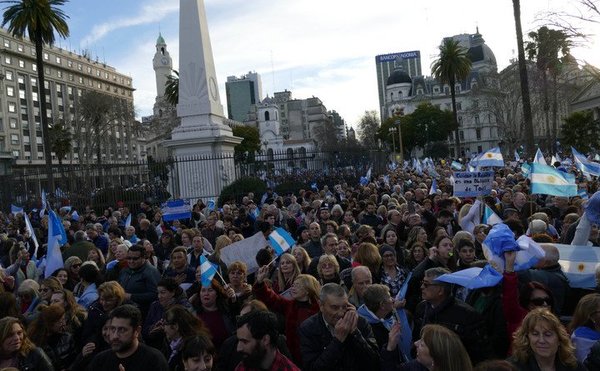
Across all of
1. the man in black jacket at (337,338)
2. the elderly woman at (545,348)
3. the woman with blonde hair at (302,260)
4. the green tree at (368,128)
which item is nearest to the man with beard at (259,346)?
the man in black jacket at (337,338)

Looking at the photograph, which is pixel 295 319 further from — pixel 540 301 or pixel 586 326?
pixel 586 326

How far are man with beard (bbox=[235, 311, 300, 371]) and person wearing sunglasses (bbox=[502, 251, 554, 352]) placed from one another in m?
1.76

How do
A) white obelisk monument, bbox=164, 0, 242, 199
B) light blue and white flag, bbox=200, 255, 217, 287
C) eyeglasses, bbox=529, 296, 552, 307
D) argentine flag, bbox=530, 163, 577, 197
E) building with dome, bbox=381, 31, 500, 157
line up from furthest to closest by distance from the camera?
building with dome, bbox=381, 31, 500, 157 → white obelisk monument, bbox=164, 0, 242, 199 → argentine flag, bbox=530, 163, 577, 197 → light blue and white flag, bbox=200, 255, 217, 287 → eyeglasses, bbox=529, 296, 552, 307

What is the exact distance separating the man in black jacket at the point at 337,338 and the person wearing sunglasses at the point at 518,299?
108 centimetres

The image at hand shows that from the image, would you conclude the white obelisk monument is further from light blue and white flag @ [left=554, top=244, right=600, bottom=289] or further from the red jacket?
light blue and white flag @ [left=554, top=244, right=600, bottom=289]

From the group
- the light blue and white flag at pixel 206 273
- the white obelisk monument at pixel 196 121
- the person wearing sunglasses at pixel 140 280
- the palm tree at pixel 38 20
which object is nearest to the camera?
the light blue and white flag at pixel 206 273

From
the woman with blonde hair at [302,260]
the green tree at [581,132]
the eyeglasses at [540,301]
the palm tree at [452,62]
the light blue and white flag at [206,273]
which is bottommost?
the eyeglasses at [540,301]

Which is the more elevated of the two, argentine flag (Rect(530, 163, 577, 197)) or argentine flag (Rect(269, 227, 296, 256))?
argentine flag (Rect(530, 163, 577, 197))

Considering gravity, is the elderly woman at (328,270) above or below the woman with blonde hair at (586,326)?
above

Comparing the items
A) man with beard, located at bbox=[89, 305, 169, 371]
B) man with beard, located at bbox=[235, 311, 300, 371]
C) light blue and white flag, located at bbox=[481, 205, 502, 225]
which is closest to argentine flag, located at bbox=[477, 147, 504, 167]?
light blue and white flag, located at bbox=[481, 205, 502, 225]

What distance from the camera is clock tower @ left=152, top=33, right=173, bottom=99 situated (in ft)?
435

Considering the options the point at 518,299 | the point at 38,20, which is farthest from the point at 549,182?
the point at 38,20

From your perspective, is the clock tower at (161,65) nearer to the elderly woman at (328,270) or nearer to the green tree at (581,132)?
the green tree at (581,132)

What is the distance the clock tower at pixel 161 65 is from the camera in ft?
435
